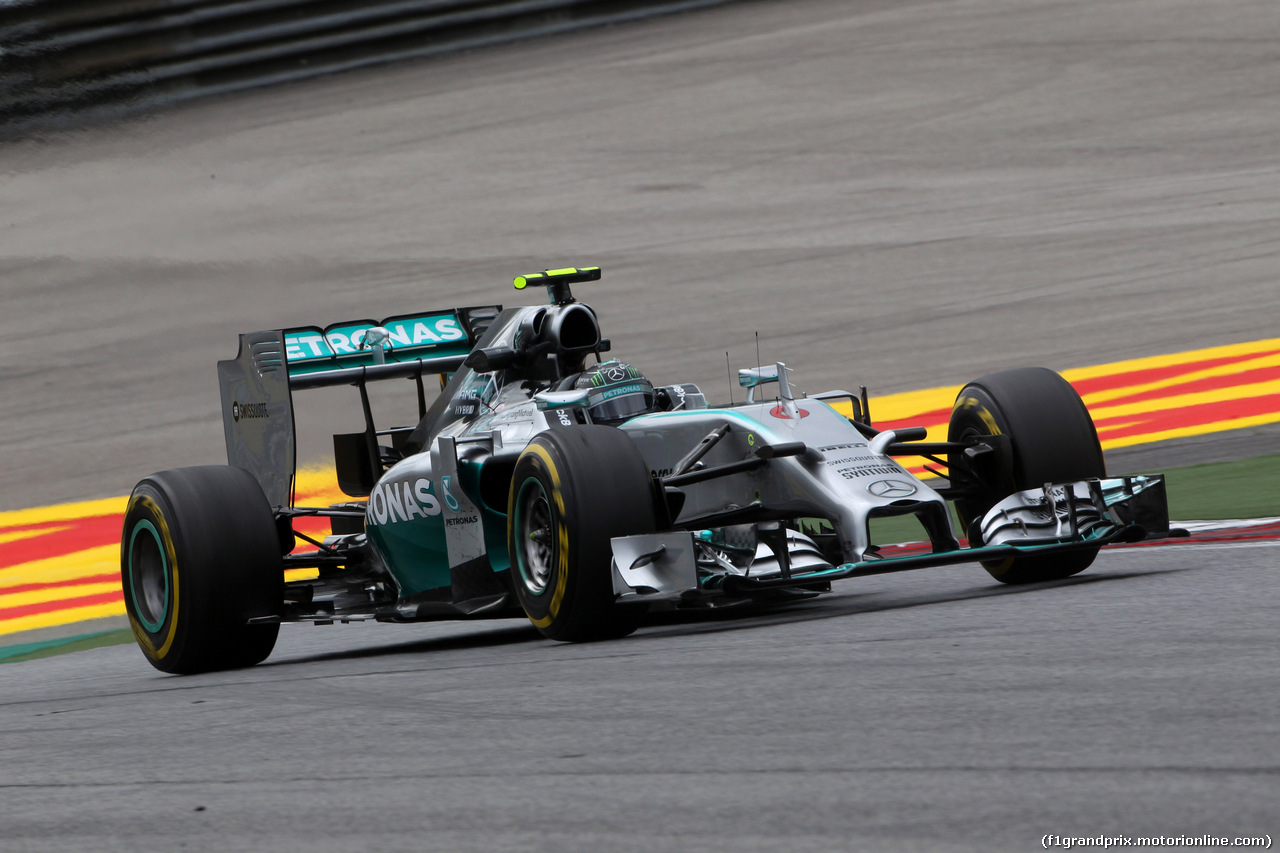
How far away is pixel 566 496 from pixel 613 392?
1.43 metres

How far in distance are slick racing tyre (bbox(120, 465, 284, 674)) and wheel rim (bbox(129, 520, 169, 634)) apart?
0.19 feet

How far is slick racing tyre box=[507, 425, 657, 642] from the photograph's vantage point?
23.1 feet

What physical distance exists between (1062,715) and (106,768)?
2800 millimetres

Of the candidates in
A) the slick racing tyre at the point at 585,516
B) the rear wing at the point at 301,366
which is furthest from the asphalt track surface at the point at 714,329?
the rear wing at the point at 301,366

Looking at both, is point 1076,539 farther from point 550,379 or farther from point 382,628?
point 382,628

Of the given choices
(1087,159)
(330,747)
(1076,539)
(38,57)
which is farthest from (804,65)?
(330,747)

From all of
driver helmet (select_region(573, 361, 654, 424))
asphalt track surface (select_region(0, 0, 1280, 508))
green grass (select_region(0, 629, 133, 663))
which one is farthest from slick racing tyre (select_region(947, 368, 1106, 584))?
asphalt track surface (select_region(0, 0, 1280, 508))

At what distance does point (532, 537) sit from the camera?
7.57m

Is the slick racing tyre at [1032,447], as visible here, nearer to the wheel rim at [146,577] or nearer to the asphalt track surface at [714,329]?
the asphalt track surface at [714,329]

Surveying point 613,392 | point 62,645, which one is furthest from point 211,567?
point 62,645

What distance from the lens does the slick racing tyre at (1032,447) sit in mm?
7863

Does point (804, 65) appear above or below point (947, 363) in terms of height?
above

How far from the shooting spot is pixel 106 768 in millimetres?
5523

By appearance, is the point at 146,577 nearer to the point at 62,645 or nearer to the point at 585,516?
the point at 62,645
